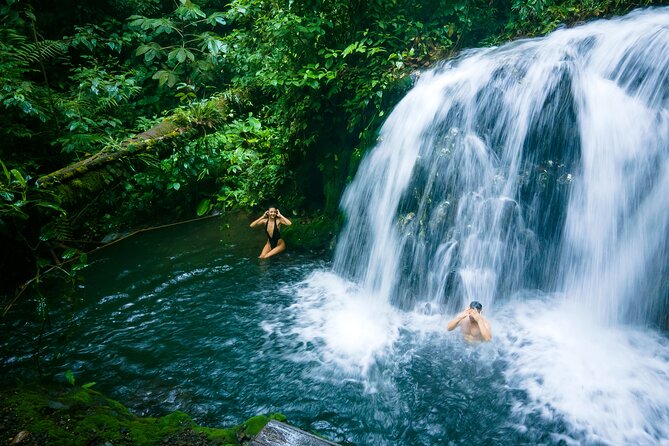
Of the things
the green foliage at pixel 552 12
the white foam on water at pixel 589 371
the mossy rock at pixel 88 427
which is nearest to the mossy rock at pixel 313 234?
the white foam on water at pixel 589 371

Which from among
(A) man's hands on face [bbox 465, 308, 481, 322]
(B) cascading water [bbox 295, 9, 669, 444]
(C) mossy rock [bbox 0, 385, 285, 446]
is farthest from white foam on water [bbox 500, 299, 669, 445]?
(C) mossy rock [bbox 0, 385, 285, 446]

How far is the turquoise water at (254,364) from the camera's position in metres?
3.98

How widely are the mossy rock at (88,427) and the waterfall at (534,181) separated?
3.83 m

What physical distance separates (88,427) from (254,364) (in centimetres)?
229

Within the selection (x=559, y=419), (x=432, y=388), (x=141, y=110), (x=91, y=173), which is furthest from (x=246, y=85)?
(x=559, y=419)

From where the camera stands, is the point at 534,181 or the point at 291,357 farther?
the point at 534,181

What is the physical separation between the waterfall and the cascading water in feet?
0.07

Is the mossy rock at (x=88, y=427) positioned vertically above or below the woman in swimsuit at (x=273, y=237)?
below

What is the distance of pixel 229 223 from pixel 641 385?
801 cm

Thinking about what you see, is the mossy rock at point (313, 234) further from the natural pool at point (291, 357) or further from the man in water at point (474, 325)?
the man in water at point (474, 325)

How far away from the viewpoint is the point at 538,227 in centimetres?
561

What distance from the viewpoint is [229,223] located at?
30.1 ft

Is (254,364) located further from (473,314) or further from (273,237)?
(273,237)

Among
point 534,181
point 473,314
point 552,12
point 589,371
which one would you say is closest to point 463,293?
point 473,314
